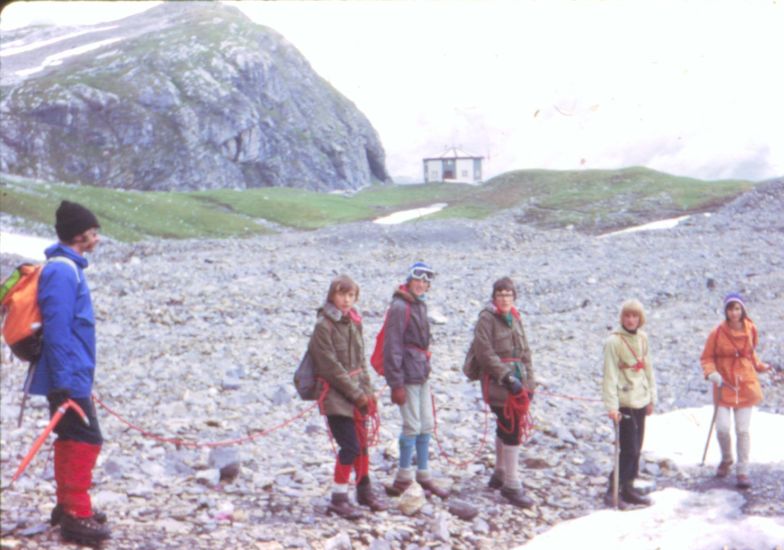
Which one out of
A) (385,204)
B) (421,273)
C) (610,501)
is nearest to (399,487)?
(421,273)

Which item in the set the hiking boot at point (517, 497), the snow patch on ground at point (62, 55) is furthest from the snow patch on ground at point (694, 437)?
the snow patch on ground at point (62, 55)

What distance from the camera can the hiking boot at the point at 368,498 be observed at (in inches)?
320

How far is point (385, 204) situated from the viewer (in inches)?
4035

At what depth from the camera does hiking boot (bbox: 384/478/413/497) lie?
8.58 meters

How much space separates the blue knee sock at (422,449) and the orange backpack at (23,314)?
4.22 meters

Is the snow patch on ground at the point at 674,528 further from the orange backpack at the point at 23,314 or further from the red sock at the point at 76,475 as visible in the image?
the orange backpack at the point at 23,314

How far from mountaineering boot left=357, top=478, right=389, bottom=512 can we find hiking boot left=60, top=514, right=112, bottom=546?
274 centimetres

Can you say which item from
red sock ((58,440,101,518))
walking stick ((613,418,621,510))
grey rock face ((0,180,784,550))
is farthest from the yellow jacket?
red sock ((58,440,101,518))

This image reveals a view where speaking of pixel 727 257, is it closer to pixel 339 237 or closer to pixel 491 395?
pixel 339 237

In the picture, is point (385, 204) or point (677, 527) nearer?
point (677, 527)

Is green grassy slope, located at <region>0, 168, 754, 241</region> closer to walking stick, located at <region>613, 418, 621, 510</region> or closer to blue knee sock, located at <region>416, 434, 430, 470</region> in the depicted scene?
blue knee sock, located at <region>416, 434, 430, 470</region>

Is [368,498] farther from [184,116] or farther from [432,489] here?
[184,116]

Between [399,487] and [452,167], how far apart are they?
128214 mm

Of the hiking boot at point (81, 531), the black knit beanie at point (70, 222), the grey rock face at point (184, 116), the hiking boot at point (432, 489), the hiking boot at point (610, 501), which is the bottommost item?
the hiking boot at point (610, 501)
